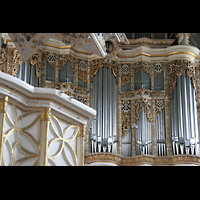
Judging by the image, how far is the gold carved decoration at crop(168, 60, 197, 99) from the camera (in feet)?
44.8

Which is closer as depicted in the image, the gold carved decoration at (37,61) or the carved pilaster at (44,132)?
the carved pilaster at (44,132)

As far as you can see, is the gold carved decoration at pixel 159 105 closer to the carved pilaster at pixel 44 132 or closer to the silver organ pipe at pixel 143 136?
the silver organ pipe at pixel 143 136

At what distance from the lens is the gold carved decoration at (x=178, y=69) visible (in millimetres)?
13664

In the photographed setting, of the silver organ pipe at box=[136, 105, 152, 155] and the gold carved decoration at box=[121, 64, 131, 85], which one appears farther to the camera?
the gold carved decoration at box=[121, 64, 131, 85]

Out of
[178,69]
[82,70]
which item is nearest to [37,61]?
[82,70]

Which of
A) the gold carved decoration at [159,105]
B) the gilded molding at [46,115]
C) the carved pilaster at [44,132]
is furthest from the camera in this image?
the gold carved decoration at [159,105]

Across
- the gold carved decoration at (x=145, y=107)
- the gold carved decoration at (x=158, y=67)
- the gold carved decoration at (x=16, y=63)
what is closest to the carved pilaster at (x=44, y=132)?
the gold carved decoration at (x=16, y=63)

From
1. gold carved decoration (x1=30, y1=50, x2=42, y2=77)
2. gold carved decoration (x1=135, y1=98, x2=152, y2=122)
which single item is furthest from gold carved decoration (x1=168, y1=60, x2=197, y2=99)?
gold carved decoration (x1=30, y1=50, x2=42, y2=77)

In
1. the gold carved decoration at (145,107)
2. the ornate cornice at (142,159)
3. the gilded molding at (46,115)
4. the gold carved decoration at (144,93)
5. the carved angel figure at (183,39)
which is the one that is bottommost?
the gilded molding at (46,115)

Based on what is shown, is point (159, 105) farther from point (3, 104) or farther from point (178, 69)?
point (3, 104)

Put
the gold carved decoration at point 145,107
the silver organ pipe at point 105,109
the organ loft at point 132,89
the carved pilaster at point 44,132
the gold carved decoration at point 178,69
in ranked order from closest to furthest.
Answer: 1. the carved pilaster at point 44,132
2. the organ loft at point 132,89
3. the silver organ pipe at point 105,109
4. the gold carved decoration at point 145,107
5. the gold carved decoration at point 178,69

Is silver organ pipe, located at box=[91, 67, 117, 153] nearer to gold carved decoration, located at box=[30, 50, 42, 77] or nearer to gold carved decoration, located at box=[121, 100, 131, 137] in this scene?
gold carved decoration, located at box=[121, 100, 131, 137]

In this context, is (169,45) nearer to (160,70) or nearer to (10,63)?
(160,70)
